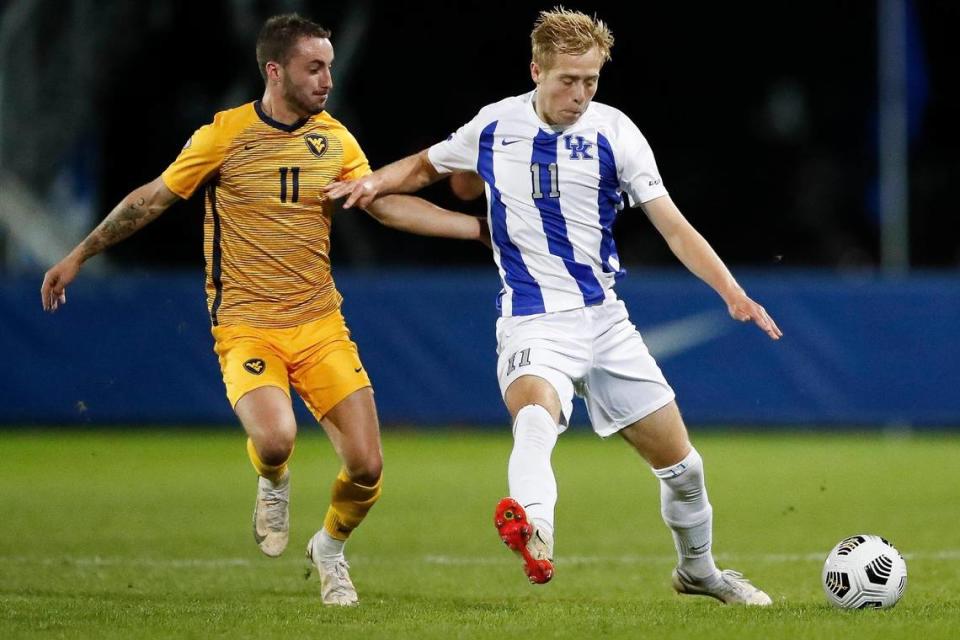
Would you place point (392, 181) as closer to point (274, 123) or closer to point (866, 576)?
point (274, 123)

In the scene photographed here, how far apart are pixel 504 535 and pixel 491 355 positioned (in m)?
11.1

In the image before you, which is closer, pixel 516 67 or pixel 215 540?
pixel 215 540

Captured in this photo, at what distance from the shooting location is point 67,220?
1858 cm

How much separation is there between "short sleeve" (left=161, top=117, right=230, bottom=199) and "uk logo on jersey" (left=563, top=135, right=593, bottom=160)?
1.70m

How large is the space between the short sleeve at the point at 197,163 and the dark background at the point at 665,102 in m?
11.9

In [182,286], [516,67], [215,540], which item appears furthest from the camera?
[516,67]

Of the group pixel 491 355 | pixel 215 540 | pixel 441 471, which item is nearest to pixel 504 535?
pixel 215 540

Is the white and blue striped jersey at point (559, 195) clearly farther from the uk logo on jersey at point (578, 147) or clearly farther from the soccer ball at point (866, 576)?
the soccer ball at point (866, 576)

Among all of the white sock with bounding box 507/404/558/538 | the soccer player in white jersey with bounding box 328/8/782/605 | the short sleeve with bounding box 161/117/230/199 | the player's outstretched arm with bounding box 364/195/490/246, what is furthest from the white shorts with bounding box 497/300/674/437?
the short sleeve with bounding box 161/117/230/199

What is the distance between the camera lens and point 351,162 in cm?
782

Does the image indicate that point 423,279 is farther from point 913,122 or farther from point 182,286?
point 913,122

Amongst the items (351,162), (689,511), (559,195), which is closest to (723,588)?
(689,511)

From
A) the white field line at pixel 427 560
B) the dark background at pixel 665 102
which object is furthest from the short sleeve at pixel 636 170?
the dark background at pixel 665 102

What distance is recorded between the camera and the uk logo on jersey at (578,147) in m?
6.87
